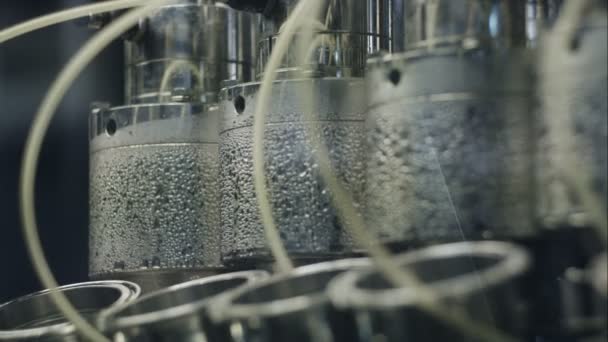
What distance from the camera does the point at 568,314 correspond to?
58 centimetres

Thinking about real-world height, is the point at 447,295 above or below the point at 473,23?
below

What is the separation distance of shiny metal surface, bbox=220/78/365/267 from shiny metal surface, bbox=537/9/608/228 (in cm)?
19

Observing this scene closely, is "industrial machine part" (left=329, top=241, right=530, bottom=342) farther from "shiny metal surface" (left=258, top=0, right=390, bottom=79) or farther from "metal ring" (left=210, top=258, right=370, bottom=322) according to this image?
"shiny metal surface" (left=258, top=0, right=390, bottom=79)

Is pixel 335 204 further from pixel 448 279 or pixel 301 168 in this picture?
pixel 448 279

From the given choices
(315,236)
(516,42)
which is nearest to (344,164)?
(315,236)

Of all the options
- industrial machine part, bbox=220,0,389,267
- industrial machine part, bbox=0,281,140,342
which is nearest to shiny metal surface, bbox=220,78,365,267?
industrial machine part, bbox=220,0,389,267

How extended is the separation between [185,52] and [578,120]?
45 centimetres

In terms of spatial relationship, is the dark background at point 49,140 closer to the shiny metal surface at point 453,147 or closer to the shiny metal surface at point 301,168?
the shiny metal surface at point 301,168

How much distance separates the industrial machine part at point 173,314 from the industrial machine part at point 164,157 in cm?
15

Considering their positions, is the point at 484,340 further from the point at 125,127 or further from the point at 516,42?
the point at 125,127

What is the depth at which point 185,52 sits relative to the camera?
37.0 inches

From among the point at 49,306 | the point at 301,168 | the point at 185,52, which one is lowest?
the point at 49,306

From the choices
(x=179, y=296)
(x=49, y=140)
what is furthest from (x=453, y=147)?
(x=49, y=140)

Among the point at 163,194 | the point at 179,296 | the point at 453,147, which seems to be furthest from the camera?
the point at 163,194
